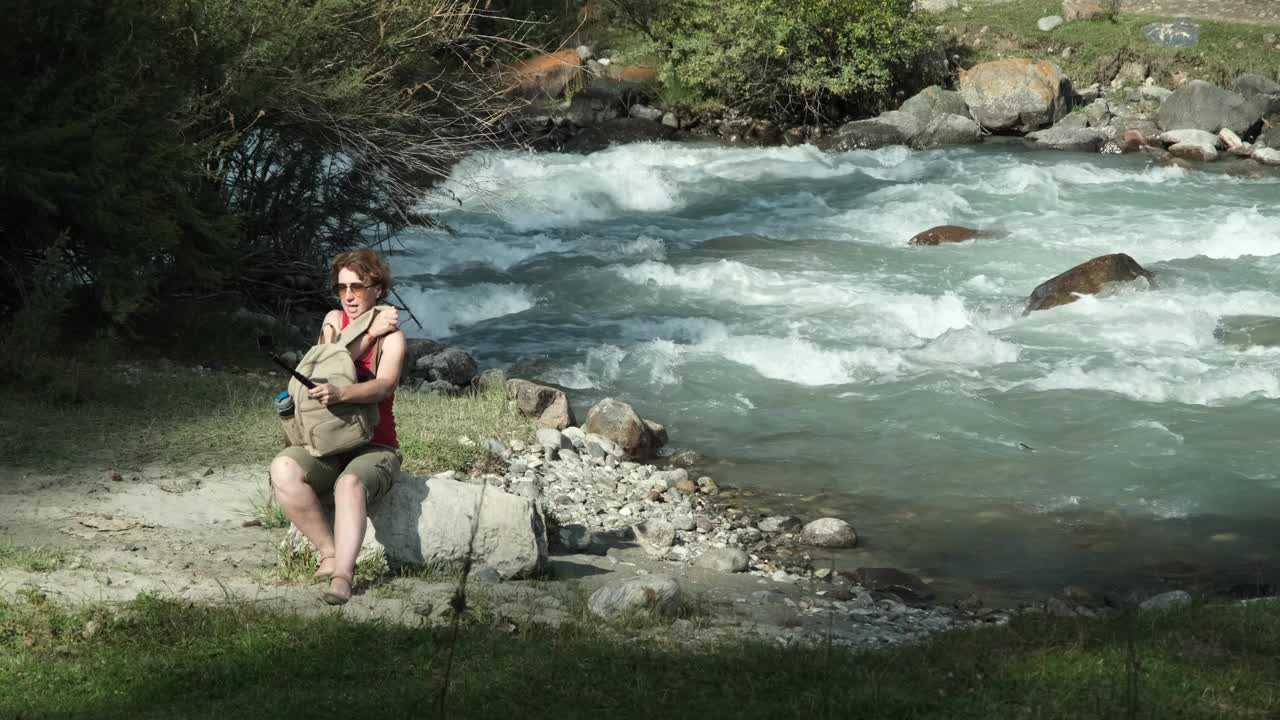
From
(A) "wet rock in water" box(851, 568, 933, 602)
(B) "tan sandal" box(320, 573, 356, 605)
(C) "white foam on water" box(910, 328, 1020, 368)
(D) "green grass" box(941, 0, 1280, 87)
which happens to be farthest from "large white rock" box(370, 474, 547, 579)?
(D) "green grass" box(941, 0, 1280, 87)

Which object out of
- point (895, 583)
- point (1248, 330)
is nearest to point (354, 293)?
point (895, 583)

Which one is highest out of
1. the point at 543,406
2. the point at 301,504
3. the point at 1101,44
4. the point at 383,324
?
the point at 383,324

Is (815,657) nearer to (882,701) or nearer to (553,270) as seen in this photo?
(882,701)

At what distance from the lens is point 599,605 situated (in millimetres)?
6582

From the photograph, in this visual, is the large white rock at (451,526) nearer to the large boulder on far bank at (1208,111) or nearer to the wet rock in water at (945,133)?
the wet rock in water at (945,133)

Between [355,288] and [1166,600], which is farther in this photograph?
[1166,600]

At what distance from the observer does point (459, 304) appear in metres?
16.7

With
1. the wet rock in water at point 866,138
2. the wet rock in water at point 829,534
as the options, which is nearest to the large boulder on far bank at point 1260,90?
the wet rock in water at point 866,138

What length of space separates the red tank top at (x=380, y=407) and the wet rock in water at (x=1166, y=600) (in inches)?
159

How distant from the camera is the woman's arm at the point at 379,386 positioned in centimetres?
631

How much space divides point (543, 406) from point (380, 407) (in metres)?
5.30

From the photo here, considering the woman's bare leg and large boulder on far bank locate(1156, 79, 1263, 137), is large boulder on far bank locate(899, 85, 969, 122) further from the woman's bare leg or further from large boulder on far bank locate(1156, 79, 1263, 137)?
the woman's bare leg

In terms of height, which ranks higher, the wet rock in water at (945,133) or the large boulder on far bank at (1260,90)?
the large boulder on far bank at (1260,90)

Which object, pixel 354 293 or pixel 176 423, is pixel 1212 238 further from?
pixel 354 293
